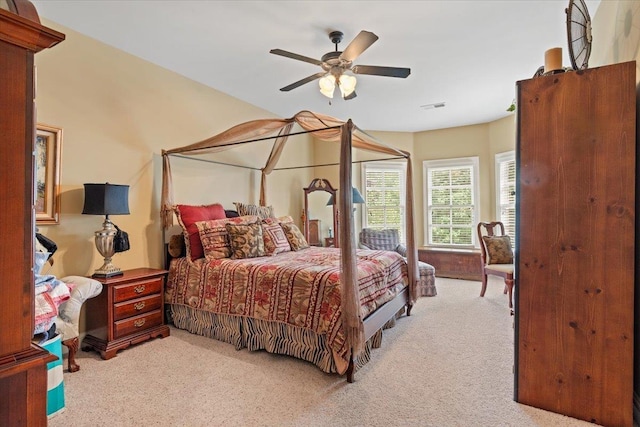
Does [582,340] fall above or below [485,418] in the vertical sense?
above

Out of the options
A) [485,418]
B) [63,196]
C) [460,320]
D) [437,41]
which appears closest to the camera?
[485,418]

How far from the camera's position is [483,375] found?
2.35 metres

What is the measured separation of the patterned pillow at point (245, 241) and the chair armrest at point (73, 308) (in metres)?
1.19

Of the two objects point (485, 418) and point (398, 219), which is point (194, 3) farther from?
point (398, 219)

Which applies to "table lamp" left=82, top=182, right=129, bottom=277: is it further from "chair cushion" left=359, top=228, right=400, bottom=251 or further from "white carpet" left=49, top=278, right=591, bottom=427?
"chair cushion" left=359, top=228, right=400, bottom=251

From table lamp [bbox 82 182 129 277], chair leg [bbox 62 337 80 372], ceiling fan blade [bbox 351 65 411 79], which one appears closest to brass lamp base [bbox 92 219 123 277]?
table lamp [bbox 82 182 129 277]

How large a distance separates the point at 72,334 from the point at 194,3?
2653mm

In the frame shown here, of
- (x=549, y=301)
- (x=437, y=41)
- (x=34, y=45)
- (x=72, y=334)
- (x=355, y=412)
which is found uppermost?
(x=437, y=41)

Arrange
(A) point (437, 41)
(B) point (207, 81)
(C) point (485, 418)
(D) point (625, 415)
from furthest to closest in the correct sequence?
(B) point (207, 81)
(A) point (437, 41)
(C) point (485, 418)
(D) point (625, 415)

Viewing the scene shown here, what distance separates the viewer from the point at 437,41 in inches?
120

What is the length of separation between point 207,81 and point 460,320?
4040mm

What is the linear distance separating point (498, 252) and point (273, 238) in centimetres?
292

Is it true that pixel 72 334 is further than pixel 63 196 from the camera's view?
No

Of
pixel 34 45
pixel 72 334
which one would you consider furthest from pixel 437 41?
A: pixel 72 334
